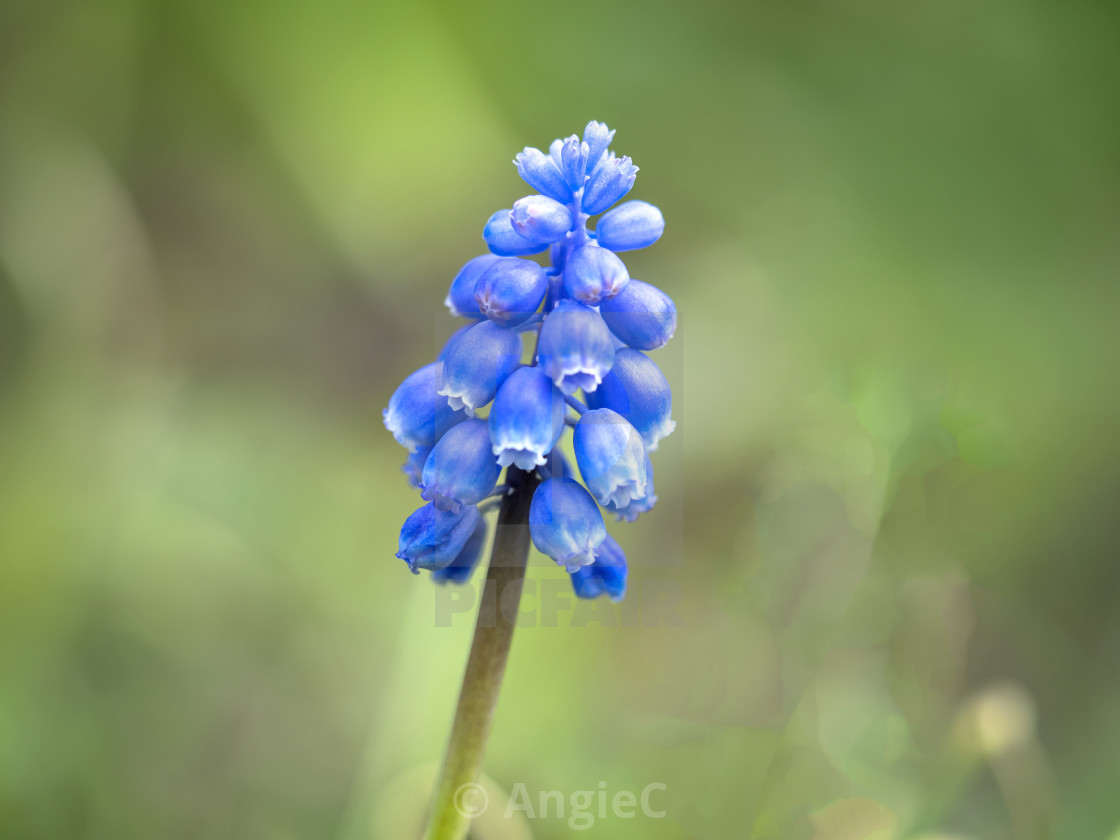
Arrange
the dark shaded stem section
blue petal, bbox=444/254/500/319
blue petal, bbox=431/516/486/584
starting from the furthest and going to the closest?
blue petal, bbox=431/516/486/584 → blue petal, bbox=444/254/500/319 → the dark shaded stem section

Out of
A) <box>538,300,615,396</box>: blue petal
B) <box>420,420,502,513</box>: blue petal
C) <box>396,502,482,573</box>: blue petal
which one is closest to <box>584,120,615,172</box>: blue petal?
<box>538,300,615,396</box>: blue petal

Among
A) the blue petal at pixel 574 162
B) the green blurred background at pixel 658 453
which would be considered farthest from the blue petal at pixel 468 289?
the green blurred background at pixel 658 453

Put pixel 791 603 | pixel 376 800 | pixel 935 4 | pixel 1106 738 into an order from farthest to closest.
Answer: pixel 935 4 < pixel 1106 738 < pixel 791 603 < pixel 376 800

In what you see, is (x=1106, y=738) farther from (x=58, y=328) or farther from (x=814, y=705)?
(x=58, y=328)

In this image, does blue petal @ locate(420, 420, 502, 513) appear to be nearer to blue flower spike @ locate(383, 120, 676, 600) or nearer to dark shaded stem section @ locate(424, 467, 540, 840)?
blue flower spike @ locate(383, 120, 676, 600)

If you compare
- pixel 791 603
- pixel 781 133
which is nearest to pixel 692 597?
pixel 791 603
